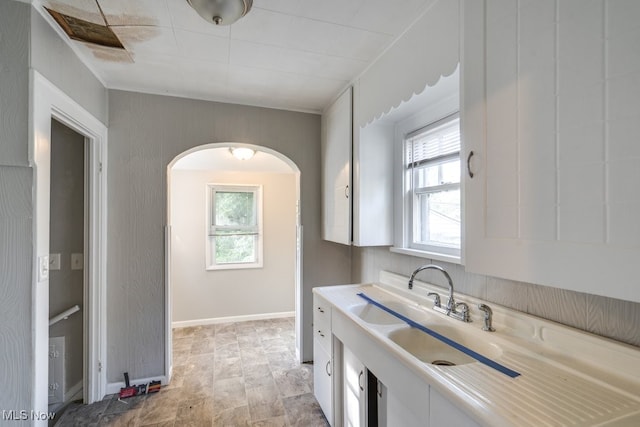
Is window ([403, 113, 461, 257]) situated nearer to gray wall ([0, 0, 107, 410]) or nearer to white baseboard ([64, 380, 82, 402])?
gray wall ([0, 0, 107, 410])

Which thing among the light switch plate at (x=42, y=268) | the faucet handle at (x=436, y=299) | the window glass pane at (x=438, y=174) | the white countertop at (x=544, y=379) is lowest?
the white countertop at (x=544, y=379)

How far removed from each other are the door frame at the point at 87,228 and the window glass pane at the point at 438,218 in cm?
213

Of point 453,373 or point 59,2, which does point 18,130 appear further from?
point 453,373

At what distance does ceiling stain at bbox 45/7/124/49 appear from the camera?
158 cm

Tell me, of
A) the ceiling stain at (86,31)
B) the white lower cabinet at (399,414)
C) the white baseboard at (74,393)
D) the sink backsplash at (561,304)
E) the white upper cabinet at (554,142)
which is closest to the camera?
the white upper cabinet at (554,142)

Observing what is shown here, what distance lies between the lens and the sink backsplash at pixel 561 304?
3.21 ft

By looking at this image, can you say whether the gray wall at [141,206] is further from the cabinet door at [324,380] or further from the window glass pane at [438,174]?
the window glass pane at [438,174]

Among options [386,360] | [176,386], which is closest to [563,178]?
[386,360]

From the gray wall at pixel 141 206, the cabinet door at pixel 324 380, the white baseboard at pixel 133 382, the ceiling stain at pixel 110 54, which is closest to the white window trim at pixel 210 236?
the gray wall at pixel 141 206

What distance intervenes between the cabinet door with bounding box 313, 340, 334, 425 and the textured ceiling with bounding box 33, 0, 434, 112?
6.45ft

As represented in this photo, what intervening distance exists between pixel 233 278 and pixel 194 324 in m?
0.77

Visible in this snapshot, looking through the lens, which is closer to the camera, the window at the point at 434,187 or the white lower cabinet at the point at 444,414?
the white lower cabinet at the point at 444,414

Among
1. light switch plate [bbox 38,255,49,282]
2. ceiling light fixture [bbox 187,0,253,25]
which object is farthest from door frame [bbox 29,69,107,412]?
ceiling light fixture [bbox 187,0,253,25]

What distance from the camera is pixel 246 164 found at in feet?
13.2
